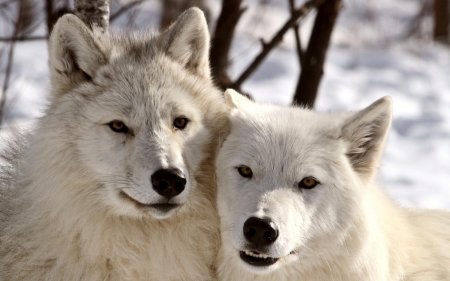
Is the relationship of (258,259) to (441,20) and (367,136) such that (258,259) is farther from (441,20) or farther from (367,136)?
(441,20)

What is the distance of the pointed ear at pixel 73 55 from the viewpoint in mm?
3816

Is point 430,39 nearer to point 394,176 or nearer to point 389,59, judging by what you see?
point 389,59

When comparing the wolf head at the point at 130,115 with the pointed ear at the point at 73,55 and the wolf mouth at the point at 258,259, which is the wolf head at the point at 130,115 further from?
the wolf mouth at the point at 258,259

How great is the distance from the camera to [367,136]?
398 centimetres

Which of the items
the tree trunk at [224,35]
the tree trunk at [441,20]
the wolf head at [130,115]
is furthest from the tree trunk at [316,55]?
the tree trunk at [441,20]

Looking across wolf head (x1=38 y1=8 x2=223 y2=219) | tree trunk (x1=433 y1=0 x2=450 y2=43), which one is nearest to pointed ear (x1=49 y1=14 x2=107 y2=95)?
wolf head (x1=38 y1=8 x2=223 y2=219)

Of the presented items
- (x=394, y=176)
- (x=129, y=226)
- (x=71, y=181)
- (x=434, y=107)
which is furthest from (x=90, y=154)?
(x=434, y=107)

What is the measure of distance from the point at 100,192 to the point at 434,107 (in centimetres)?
835

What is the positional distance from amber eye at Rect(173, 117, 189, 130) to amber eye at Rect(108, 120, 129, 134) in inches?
12.5

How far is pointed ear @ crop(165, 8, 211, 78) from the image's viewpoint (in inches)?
160

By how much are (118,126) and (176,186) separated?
1.83 feet

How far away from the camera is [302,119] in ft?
13.1

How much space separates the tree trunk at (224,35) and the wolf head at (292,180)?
9.16ft

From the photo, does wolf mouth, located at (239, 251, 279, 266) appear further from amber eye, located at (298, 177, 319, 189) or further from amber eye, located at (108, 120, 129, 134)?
amber eye, located at (108, 120, 129, 134)
